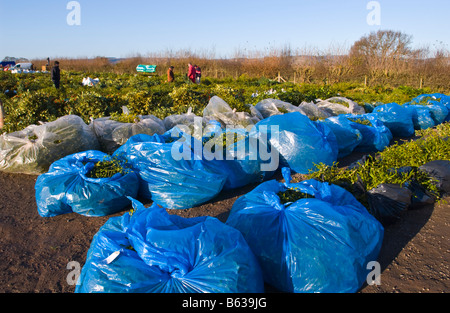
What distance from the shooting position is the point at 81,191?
3.12 meters

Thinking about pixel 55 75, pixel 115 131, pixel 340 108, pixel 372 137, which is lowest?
pixel 372 137

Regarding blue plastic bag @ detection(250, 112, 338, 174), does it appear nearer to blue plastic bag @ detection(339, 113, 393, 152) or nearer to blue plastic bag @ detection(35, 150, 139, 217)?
blue plastic bag @ detection(339, 113, 393, 152)

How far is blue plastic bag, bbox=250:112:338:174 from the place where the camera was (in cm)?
407

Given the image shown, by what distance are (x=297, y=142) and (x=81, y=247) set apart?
111 inches

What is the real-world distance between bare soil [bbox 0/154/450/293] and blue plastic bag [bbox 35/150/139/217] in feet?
0.40

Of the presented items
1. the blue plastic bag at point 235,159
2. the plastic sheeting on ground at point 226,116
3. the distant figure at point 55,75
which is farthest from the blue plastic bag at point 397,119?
the distant figure at point 55,75

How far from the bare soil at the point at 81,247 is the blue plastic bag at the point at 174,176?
0.18 m

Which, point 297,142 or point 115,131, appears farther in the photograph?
point 115,131

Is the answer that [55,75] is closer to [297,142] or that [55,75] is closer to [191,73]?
[191,73]

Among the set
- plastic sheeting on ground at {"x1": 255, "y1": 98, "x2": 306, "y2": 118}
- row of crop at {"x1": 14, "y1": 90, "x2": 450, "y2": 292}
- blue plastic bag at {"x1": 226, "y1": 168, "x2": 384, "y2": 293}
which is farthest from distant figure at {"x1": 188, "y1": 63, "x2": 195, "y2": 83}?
blue plastic bag at {"x1": 226, "y1": 168, "x2": 384, "y2": 293}

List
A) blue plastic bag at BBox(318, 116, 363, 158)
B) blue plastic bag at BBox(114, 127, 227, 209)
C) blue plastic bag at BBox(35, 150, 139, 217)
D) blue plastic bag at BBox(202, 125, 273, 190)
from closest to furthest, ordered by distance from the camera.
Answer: blue plastic bag at BBox(35, 150, 139, 217)
blue plastic bag at BBox(114, 127, 227, 209)
blue plastic bag at BBox(202, 125, 273, 190)
blue plastic bag at BBox(318, 116, 363, 158)

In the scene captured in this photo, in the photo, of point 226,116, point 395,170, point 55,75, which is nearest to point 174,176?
point 226,116

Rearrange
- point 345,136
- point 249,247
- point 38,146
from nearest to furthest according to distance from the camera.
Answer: point 249,247 < point 38,146 < point 345,136
